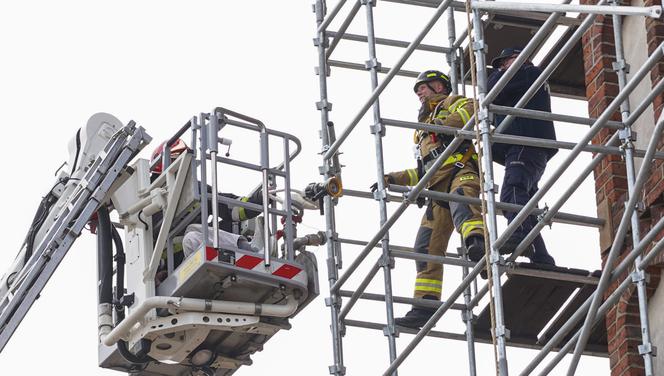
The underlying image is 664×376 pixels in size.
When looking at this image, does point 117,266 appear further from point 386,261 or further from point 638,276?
point 638,276

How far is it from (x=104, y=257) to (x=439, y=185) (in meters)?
2.91

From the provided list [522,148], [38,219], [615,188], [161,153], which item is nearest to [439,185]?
[522,148]

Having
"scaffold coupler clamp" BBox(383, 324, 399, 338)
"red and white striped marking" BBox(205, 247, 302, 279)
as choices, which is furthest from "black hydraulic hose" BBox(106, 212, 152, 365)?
"scaffold coupler clamp" BBox(383, 324, 399, 338)

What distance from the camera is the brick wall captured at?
14.6 m

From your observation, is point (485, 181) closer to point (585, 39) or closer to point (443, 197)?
point (443, 197)

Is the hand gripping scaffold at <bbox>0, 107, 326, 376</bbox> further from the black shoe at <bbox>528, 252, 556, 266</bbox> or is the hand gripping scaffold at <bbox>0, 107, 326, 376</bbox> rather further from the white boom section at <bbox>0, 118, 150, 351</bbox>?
the black shoe at <bbox>528, 252, 556, 266</bbox>

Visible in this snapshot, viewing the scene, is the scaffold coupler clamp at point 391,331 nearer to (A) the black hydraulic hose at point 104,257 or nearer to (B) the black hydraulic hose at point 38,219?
(A) the black hydraulic hose at point 104,257

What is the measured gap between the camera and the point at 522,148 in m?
15.6

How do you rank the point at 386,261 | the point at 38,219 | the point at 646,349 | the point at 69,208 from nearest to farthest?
the point at 646,349 → the point at 386,261 → the point at 69,208 → the point at 38,219

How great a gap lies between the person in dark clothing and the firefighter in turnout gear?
0.27 metres

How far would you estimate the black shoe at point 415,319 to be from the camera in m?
15.6

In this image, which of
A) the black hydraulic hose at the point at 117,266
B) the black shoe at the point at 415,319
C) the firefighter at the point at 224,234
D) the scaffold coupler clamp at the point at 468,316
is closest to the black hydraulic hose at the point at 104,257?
the black hydraulic hose at the point at 117,266

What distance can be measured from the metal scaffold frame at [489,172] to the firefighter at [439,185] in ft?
0.74

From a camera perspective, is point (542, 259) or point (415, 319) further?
point (415, 319)
